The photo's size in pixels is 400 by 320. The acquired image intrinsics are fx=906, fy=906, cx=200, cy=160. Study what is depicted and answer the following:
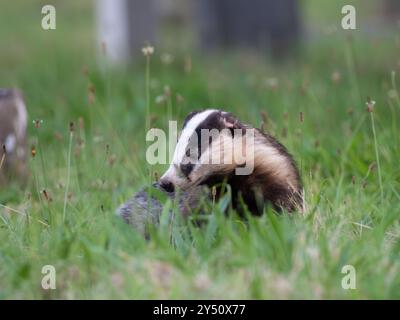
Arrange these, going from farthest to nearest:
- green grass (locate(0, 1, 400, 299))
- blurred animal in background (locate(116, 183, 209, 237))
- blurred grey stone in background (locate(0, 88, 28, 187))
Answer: blurred grey stone in background (locate(0, 88, 28, 187))
blurred animal in background (locate(116, 183, 209, 237))
green grass (locate(0, 1, 400, 299))

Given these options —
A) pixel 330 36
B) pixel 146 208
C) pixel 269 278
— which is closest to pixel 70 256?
pixel 146 208

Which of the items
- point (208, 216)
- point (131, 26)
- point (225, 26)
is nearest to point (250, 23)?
point (225, 26)

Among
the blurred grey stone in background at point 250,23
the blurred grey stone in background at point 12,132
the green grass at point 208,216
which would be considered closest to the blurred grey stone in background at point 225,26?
the blurred grey stone in background at point 250,23

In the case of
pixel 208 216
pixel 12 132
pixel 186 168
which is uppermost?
pixel 12 132

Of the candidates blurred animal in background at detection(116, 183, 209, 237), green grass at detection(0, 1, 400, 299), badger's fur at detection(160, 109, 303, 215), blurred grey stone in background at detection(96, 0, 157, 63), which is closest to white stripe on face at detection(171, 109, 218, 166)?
badger's fur at detection(160, 109, 303, 215)

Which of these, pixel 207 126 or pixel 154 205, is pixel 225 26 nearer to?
pixel 207 126

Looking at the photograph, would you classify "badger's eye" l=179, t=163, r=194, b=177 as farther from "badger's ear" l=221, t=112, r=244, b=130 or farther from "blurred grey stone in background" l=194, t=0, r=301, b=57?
"blurred grey stone in background" l=194, t=0, r=301, b=57

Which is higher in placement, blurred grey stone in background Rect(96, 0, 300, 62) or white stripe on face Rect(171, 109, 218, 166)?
blurred grey stone in background Rect(96, 0, 300, 62)

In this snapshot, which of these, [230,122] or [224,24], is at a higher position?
[224,24]

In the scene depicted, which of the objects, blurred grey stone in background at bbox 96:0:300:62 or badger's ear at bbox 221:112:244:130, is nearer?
badger's ear at bbox 221:112:244:130

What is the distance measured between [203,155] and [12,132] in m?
2.03

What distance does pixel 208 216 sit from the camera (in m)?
3.66

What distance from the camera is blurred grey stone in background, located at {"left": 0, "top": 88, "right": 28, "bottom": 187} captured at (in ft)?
18.2

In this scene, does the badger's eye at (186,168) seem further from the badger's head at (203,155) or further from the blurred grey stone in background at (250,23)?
the blurred grey stone in background at (250,23)
